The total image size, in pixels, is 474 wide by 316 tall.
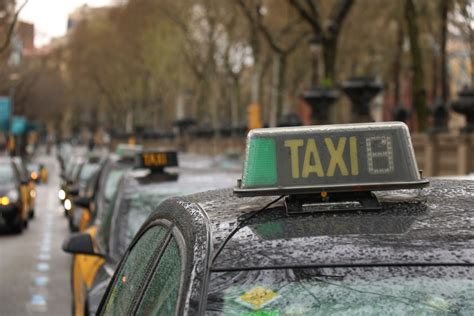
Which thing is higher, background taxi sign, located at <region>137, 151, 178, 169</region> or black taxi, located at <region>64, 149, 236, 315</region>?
background taxi sign, located at <region>137, 151, 178, 169</region>

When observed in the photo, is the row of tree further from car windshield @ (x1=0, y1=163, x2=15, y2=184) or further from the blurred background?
car windshield @ (x1=0, y1=163, x2=15, y2=184)

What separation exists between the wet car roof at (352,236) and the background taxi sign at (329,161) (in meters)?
0.08

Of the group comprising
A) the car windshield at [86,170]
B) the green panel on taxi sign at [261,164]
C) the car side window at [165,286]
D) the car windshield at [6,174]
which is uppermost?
the green panel on taxi sign at [261,164]

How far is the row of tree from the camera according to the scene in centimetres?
3306

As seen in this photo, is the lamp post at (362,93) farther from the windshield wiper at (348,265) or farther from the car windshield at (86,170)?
the windshield wiper at (348,265)

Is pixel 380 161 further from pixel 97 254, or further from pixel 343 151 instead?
pixel 97 254

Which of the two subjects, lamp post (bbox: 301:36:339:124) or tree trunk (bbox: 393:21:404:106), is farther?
tree trunk (bbox: 393:21:404:106)

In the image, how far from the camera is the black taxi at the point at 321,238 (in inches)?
96.5

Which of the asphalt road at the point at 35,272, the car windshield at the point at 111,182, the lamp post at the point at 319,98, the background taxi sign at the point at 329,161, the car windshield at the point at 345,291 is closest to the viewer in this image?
the car windshield at the point at 345,291

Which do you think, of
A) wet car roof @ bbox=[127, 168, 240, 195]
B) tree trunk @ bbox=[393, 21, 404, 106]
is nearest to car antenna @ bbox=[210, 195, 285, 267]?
wet car roof @ bbox=[127, 168, 240, 195]

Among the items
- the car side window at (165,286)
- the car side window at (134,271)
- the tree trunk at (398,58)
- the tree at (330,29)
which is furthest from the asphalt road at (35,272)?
the tree trunk at (398,58)

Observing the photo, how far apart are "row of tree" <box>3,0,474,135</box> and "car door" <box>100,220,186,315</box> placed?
20961 millimetres

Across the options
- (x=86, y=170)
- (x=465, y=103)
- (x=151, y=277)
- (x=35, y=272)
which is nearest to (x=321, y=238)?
(x=151, y=277)

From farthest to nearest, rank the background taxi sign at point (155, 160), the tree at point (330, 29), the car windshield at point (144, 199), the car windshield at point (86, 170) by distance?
the tree at point (330, 29) < the car windshield at point (86, 170) < the background taxi sign at point (155, 160) < the car windshield at point (144, 199)
